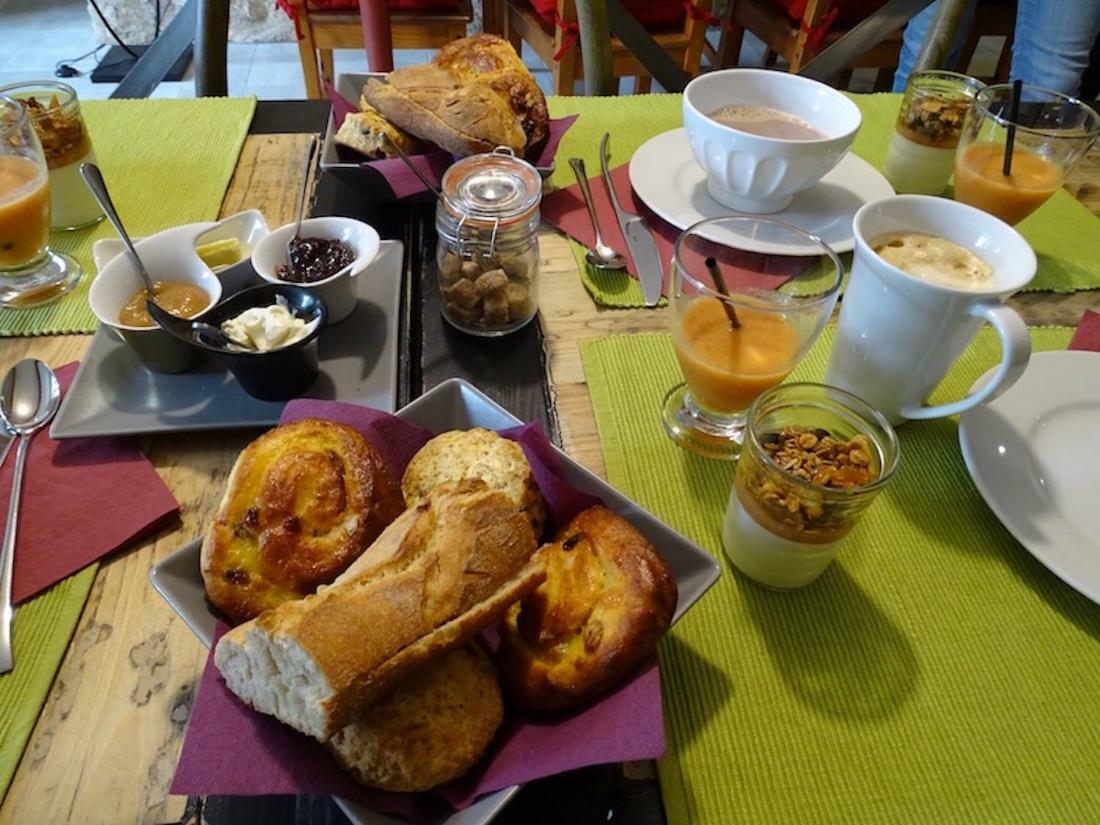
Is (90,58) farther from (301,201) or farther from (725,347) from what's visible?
(725,347)

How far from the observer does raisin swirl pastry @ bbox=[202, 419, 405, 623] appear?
25.6 inches

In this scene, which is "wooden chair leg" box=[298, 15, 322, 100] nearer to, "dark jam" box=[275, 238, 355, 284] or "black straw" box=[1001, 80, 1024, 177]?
"dark jam" box=[275, 238, 355, 284]

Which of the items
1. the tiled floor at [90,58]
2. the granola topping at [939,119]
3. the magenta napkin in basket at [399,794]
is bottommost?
the tiled floor at [90,58]

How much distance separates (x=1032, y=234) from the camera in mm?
1271

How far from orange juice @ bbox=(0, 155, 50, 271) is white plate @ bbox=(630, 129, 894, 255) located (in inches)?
34.5

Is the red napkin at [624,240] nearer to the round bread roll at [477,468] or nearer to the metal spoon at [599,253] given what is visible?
the metal spoon at [599,253]

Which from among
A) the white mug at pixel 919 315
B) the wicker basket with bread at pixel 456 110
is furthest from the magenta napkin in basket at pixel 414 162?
the white mug at pixel 919 315

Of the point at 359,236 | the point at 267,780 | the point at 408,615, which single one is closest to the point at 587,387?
the point at 359,236

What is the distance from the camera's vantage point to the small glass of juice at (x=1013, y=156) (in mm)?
1146

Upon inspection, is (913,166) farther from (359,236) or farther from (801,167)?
(359,236)

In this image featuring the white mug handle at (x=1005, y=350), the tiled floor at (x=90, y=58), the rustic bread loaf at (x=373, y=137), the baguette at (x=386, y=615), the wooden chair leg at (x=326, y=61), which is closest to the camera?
the baguette at (x=386, y=615)

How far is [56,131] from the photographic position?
1.13 m

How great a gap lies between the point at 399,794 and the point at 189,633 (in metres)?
0.28

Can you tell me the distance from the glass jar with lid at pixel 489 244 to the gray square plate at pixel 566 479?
0.22 m
